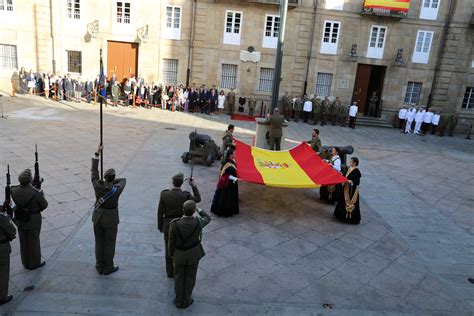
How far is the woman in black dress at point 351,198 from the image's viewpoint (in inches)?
352

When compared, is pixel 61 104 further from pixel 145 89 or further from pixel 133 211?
pixel 133 211

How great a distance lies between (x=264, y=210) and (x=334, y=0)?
19.2 m

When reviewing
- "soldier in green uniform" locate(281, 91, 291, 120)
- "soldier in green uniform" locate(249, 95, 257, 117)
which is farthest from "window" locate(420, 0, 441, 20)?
"soldier in green uniform" locate(249, 95, 257, 117)

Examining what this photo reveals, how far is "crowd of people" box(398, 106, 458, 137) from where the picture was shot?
24094mm

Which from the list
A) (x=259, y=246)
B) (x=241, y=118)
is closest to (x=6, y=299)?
(x=259, y=246)

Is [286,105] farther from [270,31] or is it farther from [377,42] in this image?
[377,42]

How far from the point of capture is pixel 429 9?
24656 millimetres

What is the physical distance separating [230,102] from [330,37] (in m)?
7.64

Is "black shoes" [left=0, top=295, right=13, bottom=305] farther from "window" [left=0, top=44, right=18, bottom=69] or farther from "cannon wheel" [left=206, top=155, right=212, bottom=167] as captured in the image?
"window" [left=0, top=44, right=18, bottom=69]

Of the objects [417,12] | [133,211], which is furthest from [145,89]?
[417,12]

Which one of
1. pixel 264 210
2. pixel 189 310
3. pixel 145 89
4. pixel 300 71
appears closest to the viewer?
pixel 189 310

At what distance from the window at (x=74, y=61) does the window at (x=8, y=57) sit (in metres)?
3.01

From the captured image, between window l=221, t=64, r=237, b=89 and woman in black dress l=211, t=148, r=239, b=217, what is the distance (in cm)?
1717

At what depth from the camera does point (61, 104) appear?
21.9 meters
